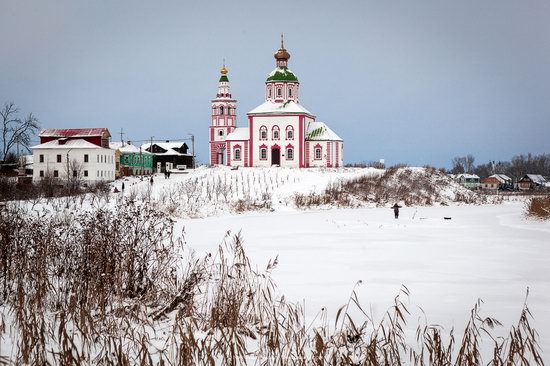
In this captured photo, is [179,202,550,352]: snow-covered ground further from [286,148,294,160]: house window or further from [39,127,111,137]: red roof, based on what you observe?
[39,127,111,137]: red roof

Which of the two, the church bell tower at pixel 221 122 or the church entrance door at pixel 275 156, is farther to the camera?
the church bell tower at pixel 221 122

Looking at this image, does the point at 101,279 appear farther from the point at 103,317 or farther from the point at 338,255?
the point at 338,255

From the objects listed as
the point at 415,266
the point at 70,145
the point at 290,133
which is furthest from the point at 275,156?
the point at 415,266

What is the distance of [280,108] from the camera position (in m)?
52.8

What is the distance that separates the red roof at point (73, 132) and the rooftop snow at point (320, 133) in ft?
62.5

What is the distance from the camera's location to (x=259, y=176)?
43.1 m

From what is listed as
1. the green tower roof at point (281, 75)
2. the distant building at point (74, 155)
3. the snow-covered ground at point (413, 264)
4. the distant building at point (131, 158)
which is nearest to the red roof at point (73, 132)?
the distant building at point (74, 155)

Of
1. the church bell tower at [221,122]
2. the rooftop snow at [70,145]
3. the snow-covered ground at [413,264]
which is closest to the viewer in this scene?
the snow-covered ground at [413,264]

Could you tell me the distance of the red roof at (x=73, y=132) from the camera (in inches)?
1978

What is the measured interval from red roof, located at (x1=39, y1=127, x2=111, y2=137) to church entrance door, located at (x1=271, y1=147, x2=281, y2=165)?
15512 millimetres

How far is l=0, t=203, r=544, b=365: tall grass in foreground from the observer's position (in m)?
4.64

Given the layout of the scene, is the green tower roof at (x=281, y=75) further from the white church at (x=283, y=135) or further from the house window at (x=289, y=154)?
the house window at (x=289, y=154)

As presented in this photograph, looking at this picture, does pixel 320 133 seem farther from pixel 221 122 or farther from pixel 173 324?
pixel 173 324

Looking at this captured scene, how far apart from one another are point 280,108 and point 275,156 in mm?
4622
